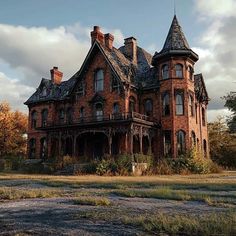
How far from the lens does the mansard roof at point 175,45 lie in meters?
31.7

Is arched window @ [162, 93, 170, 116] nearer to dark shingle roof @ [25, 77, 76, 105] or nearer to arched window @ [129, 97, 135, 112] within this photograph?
arched window @ [129, 97, 135, 112]

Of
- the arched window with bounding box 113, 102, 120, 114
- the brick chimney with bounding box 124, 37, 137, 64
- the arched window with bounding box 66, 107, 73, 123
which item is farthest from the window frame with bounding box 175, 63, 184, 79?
the arched window with bounding box 66, 107, 73, 123

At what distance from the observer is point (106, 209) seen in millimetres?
7707

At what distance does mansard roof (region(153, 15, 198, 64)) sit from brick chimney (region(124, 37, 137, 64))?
16.4 ft

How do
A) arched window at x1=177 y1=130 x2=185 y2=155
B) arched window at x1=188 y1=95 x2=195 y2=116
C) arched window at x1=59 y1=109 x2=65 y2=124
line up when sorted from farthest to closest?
arched window at x1=59 y1=109 x2=65 y2=124, arched window at x1=188 y1=95 x2=195 y2=116, arched window at x1=177 y1=130 x2=185 y2=155

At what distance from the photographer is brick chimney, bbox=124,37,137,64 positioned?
3794cm

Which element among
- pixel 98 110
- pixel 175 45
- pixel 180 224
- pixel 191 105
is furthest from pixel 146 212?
pixel 98 110

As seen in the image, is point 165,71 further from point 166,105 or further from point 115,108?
point 115,108

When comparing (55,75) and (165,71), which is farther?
(55,75)

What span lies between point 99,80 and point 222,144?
63.9 feet

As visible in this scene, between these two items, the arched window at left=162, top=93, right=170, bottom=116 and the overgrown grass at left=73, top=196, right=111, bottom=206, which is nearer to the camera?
the overgrown grass at left=73, top=196, right=111, bottom=206

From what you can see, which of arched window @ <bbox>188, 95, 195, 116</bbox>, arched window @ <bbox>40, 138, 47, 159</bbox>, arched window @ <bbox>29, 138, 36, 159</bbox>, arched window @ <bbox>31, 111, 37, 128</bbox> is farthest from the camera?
arched window @ <bbox>31, 111, 37, 128</bbox>

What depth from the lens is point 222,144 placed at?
43.4 m

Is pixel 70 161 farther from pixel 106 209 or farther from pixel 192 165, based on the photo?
pixel 106 209
